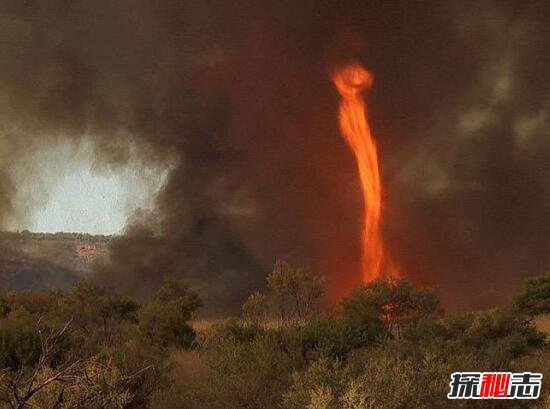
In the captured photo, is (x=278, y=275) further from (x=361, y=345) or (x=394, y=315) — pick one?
(x=361, y=345)

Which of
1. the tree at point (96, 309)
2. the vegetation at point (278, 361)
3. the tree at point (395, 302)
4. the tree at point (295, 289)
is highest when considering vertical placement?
the tree at point (295, 289)

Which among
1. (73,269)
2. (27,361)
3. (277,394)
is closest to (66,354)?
(27,361)

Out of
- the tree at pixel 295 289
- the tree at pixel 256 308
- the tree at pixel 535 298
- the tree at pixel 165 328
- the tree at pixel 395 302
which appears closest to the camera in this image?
the tree at pixel 165 328

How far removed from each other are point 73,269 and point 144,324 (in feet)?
227

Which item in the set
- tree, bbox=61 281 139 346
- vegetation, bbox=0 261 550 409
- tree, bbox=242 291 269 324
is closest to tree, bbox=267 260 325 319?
tree, bbox=242 291 269 324

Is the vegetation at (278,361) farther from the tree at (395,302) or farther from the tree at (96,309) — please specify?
the tree at (96,309)

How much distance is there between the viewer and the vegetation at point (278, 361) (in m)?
13.3

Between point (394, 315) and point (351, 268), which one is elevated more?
point (351, 268)

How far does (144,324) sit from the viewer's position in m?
32.8

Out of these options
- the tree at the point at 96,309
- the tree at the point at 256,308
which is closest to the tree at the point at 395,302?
the tree at the point at 256,308

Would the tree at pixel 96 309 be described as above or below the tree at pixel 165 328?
above

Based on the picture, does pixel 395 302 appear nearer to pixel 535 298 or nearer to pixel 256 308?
pixel 535 298

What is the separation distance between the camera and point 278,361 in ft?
54.4

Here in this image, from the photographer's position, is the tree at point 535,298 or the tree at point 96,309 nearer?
the tree at point 535,298
